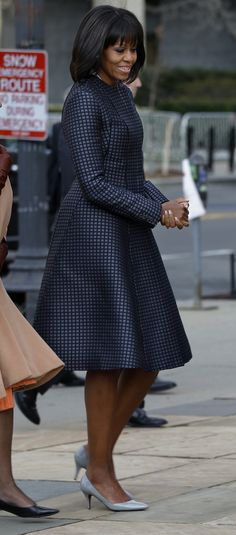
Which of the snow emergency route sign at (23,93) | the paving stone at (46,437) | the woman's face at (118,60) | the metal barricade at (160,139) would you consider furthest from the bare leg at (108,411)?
the metal barricade at (160,139)

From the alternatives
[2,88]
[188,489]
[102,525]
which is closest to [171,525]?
[102,525]

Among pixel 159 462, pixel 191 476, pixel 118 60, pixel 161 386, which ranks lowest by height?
pixel 161 386

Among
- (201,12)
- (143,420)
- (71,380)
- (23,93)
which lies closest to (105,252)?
(143,420)

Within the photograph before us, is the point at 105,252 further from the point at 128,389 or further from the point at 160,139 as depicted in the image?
the point at 160,139

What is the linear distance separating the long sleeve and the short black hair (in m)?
0.13

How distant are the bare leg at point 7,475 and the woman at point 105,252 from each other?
265 millimetres

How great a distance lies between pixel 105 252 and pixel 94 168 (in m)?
0.33

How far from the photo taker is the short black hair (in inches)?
236

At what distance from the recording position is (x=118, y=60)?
603 centimetres

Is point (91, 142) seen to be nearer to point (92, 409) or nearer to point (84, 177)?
point (84, 177)

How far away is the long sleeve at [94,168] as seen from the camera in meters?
5.94

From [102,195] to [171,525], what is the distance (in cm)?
127

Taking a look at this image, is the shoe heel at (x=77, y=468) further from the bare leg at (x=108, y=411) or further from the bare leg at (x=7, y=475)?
the bare leg at (x=7, y=475)

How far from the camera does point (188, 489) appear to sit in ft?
21.5
